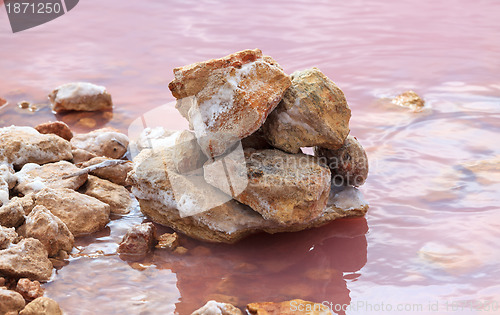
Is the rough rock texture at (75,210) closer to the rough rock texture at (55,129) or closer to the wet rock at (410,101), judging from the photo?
the rough rock texture at (55,129)

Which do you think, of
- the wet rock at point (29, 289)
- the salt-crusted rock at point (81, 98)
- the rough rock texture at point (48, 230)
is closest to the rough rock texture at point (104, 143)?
the salt-crusted rock at point (81, 98)

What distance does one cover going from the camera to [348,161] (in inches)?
110

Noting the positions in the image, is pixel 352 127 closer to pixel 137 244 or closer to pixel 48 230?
pixel 137 244

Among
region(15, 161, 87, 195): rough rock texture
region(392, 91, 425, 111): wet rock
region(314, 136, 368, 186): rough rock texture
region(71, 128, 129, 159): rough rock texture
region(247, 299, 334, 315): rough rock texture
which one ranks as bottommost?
region(247, 299, 334, 315): rough rock texture

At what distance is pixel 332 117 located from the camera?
105 inches

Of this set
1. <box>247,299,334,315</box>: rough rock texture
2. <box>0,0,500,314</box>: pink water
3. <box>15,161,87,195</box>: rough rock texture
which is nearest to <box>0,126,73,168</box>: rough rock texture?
<box>15,161,87,195</box>: rough rock texture

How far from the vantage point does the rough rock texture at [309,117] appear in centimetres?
263

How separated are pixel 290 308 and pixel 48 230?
105 centimetres

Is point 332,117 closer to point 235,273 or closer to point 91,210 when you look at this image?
point 235,273

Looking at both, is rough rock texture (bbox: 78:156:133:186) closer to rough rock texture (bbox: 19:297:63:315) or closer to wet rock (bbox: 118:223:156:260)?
wet rock (bbox: 118:223:156:260)

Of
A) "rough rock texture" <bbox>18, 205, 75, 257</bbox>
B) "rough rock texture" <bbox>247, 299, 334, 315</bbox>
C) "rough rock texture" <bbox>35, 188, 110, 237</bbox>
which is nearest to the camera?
"rough rock texture" <bbox>247, 299, 334, 315</bbox>

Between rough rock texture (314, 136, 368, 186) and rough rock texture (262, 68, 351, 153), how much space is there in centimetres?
9

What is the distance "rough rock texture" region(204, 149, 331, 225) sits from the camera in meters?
2.49

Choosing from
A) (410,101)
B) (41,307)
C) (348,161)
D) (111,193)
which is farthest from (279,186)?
(410,101)
